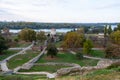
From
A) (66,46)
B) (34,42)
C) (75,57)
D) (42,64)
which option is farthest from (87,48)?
(34,42)

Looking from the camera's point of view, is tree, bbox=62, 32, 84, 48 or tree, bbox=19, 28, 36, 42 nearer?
tree, bbox=62, 32, 84, 48

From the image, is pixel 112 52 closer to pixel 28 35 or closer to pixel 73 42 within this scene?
pixel 73 42

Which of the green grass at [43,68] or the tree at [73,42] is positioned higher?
the tree at [73,42]

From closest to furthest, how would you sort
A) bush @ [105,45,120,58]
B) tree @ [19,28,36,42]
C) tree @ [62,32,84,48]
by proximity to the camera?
bush @ [105,45,120,58]
tree @ [62,32,84,48]
tree @ [19,28,36,42]

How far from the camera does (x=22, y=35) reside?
76375mm

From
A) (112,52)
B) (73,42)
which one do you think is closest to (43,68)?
(112,52)

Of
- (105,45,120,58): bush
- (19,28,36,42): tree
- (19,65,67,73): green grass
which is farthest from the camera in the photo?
(19,28,36,42): tree

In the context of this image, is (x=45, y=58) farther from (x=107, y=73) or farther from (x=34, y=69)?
(x=107, y=73)

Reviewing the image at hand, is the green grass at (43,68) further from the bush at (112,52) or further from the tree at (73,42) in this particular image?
the tree at (73,42)

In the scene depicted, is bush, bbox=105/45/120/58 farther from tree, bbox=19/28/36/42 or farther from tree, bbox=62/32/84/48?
tree, bbox=19/28/36/42

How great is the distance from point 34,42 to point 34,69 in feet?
125

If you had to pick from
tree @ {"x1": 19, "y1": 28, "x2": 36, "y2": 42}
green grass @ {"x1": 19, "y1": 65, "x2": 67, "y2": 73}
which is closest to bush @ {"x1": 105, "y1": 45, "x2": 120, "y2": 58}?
green grass @ {"x1": 19, "y1": 65, "x2": 67, "y2": 73}

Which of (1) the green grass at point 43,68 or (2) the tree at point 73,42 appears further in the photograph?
(2) the tree at point 73,42

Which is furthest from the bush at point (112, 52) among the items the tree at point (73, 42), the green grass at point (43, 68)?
the green grass at point (43, 68)
